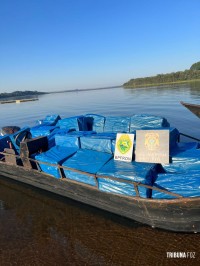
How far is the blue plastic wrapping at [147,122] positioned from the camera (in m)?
11.8

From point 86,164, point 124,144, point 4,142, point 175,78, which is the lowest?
point 86,164

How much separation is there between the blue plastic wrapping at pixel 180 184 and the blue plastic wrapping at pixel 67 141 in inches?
187

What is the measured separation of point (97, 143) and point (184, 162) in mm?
4030

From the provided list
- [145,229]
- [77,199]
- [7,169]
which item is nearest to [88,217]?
[77,199]

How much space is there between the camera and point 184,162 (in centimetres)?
799

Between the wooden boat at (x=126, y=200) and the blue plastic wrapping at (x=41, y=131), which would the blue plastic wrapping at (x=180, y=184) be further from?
the blue plastic wrapping at (x=41, y=131)

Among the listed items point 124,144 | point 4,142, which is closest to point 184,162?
point 124,144

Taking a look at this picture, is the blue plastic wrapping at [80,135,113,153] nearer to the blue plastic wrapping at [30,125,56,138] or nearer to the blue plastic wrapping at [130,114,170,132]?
the blue plastic wrapping at [130,114,170,132]

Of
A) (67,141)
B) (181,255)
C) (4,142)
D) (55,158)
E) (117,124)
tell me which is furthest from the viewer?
(4,142)

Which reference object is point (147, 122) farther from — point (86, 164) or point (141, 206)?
point (141, 206)

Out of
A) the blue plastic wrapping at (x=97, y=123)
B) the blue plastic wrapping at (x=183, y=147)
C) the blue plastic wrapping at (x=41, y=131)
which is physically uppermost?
the blue plastic wrapping at (x=97, y=123)

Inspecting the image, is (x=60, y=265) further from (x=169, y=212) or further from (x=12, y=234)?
(x=169, y=212)

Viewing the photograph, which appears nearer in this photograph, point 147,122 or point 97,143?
point 97,143

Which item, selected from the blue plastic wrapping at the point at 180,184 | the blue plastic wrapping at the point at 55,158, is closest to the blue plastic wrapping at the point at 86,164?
the blue plastic wrapping at the point at 55,158
